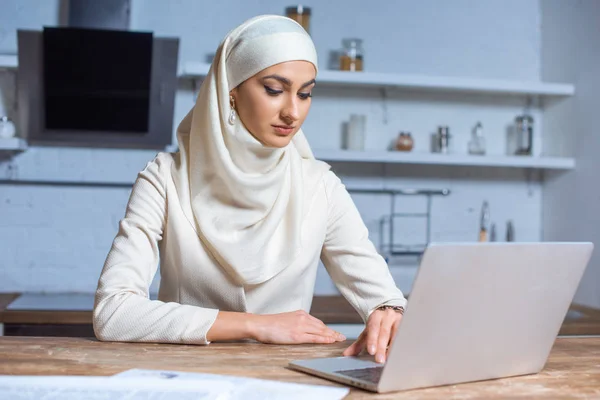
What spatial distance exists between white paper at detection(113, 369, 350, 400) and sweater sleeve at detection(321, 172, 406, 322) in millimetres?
642

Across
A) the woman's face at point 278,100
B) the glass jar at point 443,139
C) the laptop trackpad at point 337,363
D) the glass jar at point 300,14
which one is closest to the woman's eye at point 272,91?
the woman's face at point 278,100

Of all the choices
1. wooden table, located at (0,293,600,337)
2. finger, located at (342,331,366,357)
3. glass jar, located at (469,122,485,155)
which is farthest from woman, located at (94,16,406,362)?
glass jar, located at (469,122,485,155)

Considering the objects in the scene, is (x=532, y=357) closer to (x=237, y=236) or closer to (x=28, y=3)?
(x=237, y=236)

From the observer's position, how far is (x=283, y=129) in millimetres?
1580

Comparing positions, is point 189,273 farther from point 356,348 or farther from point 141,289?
point 356,348

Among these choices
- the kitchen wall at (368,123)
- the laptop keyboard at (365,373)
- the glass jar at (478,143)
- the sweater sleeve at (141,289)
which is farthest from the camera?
the glass jar at (478,143)

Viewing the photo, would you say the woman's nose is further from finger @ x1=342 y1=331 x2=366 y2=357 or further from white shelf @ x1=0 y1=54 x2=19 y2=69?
white shelf @ x1=0 y1=54 x2=19 y2=69

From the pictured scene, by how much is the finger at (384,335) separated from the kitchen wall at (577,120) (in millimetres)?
2151

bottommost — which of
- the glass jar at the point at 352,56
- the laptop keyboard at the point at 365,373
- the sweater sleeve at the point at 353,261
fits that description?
the laptop keyboard at the point at 365,373

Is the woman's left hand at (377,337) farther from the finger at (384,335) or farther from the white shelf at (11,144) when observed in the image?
the white shelf at (11,144)

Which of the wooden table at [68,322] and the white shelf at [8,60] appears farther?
the white shelf at [8,60]

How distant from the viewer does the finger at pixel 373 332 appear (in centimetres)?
122

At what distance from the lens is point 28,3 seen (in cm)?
327

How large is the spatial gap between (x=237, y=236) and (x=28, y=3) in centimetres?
216
